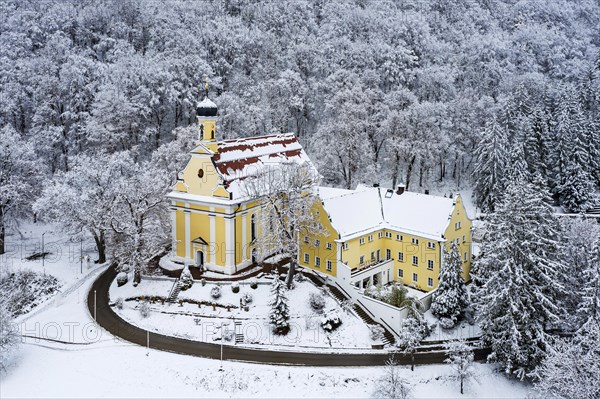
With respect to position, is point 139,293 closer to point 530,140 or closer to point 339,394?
point 339,394

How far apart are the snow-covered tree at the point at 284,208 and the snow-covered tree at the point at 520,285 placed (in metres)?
12.0

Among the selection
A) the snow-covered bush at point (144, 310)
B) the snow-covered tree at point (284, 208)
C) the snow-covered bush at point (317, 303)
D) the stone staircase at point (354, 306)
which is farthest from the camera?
the snow-covered tree at point (284, 208)

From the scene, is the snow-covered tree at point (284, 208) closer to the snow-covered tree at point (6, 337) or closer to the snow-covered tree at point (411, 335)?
the snow-covered tree at point (411, 335)

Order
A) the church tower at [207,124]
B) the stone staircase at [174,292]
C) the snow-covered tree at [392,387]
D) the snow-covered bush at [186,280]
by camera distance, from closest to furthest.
→ the snow-covered tree at [392,387] → the stone staircase at [174,292] → the snow-covered bush at [186,280] → the church tower at [207,124]

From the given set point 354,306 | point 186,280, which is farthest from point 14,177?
point 354,306

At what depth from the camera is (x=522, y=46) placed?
9019 cm

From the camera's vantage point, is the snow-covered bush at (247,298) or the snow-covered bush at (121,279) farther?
the snow-covered bush at (121,279)

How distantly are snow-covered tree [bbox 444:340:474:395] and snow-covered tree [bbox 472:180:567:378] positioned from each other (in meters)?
1.47

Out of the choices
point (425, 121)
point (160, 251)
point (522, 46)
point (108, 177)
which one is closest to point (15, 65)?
point (108, 177)

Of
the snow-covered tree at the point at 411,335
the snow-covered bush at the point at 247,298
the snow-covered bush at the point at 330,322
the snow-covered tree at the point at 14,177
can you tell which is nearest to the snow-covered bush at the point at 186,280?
the snow-covered bush at the point at 247,298

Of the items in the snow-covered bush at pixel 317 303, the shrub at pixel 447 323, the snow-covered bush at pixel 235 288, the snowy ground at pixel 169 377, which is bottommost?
the snowy ground at pixel 169 377

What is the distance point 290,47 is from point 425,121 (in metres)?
28.8

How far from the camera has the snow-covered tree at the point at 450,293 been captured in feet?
113

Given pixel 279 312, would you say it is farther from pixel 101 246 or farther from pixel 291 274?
pixel 101 246
